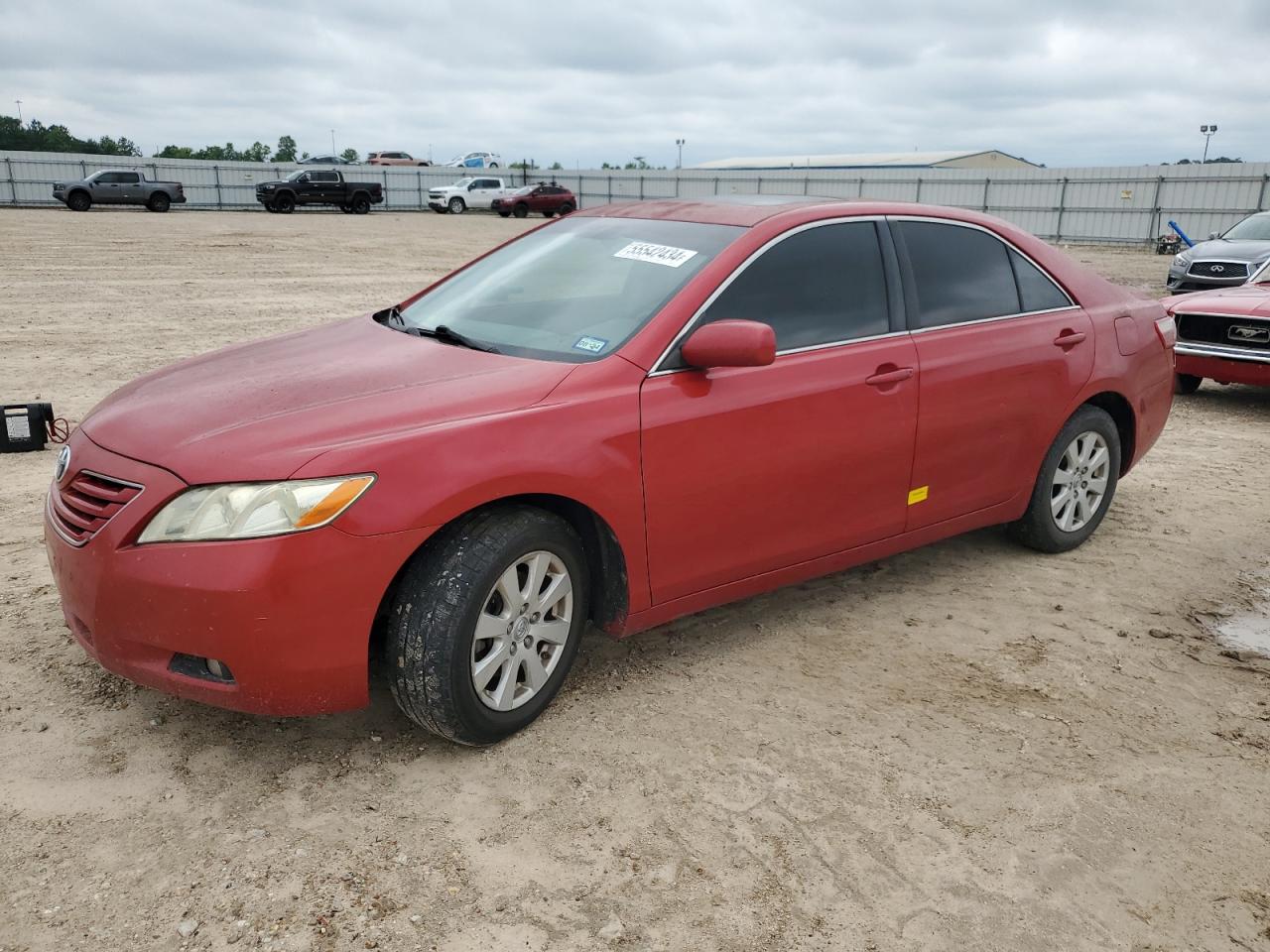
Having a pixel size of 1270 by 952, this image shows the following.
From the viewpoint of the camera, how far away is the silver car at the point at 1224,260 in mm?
14922

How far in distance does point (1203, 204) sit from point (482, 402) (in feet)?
115

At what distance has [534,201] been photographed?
41719 mm

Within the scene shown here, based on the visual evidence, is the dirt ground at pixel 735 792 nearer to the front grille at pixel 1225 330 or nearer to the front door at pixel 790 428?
the front door at pixel 790 428

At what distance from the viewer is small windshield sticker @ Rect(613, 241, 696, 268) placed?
3.88 meters

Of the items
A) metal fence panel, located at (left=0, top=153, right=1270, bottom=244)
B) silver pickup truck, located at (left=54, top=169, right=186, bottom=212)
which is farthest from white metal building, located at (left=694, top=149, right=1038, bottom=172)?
silver pickup truck, located at (left=54, top=169, right=186, bottom=212)

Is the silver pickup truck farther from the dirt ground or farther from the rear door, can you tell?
the rear door

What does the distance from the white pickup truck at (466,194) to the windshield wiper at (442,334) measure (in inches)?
1585

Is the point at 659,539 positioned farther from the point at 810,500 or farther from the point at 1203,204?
the point at 1203,204

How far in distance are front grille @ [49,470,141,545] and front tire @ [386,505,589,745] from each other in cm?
82

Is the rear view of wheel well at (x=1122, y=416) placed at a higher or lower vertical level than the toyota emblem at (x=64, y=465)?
lower

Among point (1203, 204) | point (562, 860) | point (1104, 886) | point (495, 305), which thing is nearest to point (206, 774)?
point (562, 860)

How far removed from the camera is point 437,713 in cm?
311

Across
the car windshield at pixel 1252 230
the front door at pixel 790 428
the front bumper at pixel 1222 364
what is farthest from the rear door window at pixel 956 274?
the car windshield at pixel 1252 230

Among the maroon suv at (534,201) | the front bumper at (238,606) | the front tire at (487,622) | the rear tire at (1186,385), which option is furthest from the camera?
the maroon suv at (534,201)
